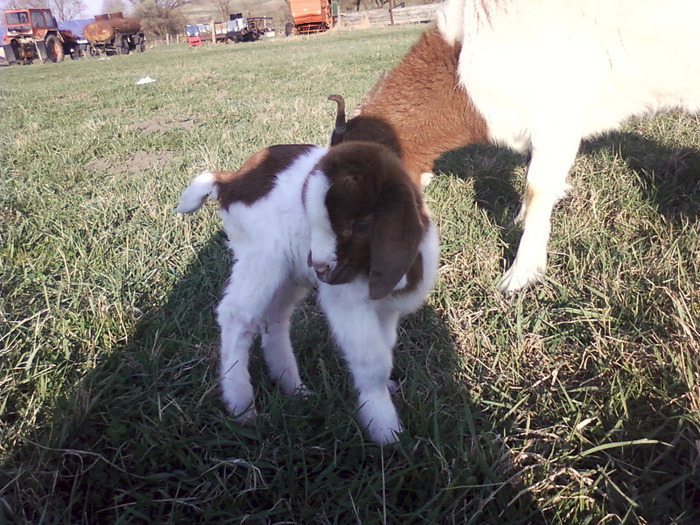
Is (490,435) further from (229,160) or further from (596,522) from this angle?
(229,160)

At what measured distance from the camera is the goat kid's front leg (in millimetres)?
1829

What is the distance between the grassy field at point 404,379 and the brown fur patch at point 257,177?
2.49ft

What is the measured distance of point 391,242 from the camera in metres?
1.64

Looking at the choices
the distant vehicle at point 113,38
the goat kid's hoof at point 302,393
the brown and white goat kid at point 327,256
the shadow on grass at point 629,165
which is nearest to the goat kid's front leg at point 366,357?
the brown and white goat kid at point 327,256

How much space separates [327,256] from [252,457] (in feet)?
2.59

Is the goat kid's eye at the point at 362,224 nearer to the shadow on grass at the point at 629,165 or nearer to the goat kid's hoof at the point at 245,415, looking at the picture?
the goat kid's hoof at the point at 245,415

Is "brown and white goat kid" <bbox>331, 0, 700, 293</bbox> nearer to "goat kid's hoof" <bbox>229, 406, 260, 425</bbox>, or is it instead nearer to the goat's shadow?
the goat's shadow

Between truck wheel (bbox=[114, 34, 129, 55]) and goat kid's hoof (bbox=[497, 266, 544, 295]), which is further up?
truck wheel (bbox=[114, 34, 129, 55])

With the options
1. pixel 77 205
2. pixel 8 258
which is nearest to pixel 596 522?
pixel 8 258

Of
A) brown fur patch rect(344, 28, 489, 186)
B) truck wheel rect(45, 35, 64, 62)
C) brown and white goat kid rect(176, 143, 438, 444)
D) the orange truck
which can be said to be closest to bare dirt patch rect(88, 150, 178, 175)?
brown fur patch rect(344, 28, 489, 186)

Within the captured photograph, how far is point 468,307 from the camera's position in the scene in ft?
8.86

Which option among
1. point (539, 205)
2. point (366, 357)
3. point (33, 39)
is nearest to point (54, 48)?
point (33, 39)

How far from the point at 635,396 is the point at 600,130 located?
6.34 ft

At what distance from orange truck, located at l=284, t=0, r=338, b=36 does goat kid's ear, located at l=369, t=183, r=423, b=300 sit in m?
43.0
